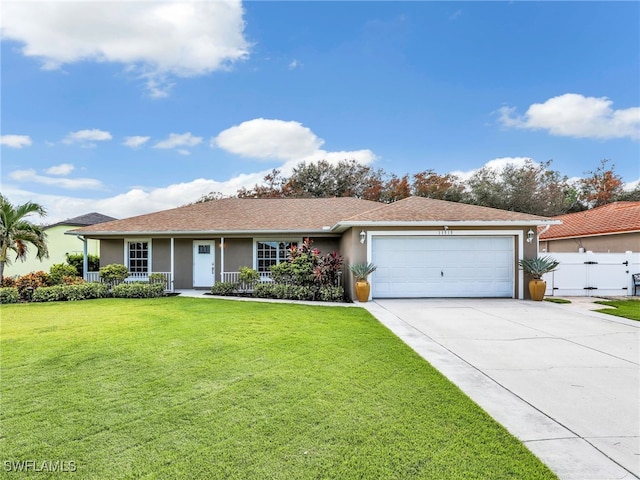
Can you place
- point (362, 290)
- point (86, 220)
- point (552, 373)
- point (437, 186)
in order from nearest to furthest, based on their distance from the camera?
point (552, 373), point (362, 290), point (86, 220), point (437, 186)

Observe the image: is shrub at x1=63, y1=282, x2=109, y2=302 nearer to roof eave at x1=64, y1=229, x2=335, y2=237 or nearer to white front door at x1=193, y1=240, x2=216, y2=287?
roof eave at x1=64, y1=229, x2=335, y2=237

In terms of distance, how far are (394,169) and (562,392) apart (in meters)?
28.1

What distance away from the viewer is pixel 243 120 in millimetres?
17922

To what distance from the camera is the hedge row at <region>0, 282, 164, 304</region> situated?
11633 mm

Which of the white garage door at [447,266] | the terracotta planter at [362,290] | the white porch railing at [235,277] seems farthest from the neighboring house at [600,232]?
the white porch railing at [235,277]

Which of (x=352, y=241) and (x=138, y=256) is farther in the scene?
(x=138, y=256)

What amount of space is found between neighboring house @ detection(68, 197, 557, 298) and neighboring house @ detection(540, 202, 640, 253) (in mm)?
3919

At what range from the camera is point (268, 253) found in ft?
48.2

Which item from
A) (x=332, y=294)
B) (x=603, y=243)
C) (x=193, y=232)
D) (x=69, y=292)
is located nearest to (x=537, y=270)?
(x=332, y=294)

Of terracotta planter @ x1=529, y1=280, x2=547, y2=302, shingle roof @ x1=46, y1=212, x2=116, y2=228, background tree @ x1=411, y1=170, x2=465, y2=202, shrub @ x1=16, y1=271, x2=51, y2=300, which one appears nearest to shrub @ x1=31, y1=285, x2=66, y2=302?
shrub @ x1=16, y1=271, x2=51, y2=300

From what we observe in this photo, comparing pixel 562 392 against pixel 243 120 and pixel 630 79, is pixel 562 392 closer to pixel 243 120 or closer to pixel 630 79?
pixel 243 120

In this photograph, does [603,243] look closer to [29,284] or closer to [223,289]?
[223,289]

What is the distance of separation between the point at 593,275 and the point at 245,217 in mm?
14030

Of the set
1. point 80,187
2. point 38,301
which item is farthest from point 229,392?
point 80,187
